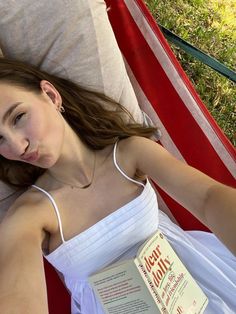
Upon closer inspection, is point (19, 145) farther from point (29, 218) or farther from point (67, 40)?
point (67, 40)

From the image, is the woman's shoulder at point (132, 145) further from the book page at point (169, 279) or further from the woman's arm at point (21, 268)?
the woman's arm at point (21, 268)

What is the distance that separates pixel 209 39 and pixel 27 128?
156cm

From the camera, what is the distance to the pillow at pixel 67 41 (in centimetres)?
156

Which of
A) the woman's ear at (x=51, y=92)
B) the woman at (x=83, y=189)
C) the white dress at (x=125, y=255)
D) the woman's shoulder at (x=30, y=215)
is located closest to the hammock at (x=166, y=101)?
the woman at (x=83, y=189)

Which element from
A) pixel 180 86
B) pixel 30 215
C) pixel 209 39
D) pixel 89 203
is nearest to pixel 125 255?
pixel 89 203

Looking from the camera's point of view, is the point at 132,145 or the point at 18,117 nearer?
the point at 18,117

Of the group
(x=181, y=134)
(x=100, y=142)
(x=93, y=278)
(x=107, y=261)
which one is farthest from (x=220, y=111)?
(x=93, y=278)

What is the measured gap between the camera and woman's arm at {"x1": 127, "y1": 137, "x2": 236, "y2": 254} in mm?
1198

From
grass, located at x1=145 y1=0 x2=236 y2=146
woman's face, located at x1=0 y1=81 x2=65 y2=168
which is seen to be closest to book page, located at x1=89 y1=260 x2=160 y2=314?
woman's face, located at x1=0 y1=81 x2=65 y2=168

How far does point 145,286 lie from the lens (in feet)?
4.35

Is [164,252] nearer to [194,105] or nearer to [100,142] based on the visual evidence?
[100,142]

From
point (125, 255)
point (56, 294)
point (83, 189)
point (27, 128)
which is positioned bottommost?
point (56, 294)

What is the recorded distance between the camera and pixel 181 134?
1892 mm

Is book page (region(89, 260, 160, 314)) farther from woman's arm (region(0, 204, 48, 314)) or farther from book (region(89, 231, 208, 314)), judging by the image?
woman's arm (region(0, 204, 48, 314))
